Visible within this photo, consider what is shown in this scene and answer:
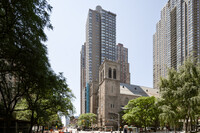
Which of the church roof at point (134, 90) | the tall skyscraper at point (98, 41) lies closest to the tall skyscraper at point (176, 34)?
the church roof at point (134, 90)

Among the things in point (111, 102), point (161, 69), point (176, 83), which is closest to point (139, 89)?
point (111, 102)

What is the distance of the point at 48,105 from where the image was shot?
78.6 feet

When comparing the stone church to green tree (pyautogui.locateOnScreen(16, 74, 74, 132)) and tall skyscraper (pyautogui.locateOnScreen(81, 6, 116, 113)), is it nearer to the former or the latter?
green tree (pyautogui.locateOnScreen(16, 74, 74, 132))

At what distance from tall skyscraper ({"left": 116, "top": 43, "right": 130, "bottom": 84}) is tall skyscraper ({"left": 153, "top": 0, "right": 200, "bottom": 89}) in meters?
31.4

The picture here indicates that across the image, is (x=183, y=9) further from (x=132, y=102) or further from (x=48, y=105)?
(x=48, y=105)

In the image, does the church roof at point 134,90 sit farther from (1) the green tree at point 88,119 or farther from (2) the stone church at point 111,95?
(1) the green tree at point 88,119

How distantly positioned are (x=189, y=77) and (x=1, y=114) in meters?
29.6

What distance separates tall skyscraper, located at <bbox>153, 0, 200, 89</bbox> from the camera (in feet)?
391

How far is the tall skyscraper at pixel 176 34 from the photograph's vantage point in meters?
119

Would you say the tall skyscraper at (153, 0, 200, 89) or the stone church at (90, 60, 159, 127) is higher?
the tall skyscraper at (153, 0, 200, 89)

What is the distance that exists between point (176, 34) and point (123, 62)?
65948mm

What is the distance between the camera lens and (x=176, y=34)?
134875mm

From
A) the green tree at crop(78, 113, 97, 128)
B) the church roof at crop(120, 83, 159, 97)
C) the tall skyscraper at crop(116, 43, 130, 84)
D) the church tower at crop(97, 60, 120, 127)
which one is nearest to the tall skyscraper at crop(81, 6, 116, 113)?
the tall skyscraper at crop(116, 43, 130, 84)

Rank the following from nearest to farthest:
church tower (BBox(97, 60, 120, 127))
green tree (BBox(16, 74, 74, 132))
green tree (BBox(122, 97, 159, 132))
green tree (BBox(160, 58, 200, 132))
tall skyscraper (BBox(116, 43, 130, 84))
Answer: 1. green tree (BBox(16, 74, 74, 132))
2. green tree (BBox(160, 58, 200, 132))
3. green tree (BBox(122, 97, 159, 132))
4. church tower (BBox(97, 60, 120, 127))
5. tall skyscraper (BBox(116, 43, 130, 84))
